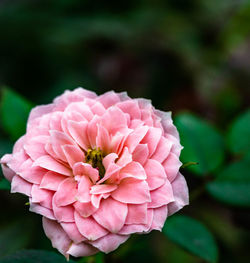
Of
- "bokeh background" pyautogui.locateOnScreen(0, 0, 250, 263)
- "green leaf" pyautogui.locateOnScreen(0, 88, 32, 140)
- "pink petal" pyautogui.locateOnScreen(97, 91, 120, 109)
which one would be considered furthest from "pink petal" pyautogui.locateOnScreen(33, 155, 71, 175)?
"bokeh background" pyautogui.locateOnScreen(0, 0, 250, 263)

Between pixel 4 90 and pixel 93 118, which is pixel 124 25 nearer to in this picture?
pixel 4 90

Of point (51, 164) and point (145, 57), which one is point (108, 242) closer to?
point (51, 164)

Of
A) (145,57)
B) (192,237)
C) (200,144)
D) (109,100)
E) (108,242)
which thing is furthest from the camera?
(145,57)

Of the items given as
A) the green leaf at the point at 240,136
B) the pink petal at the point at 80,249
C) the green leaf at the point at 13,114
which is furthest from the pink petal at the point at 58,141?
the green leaf at the point at 240,136

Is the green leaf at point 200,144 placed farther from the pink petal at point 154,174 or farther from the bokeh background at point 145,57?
the bokeh background at point 145,57

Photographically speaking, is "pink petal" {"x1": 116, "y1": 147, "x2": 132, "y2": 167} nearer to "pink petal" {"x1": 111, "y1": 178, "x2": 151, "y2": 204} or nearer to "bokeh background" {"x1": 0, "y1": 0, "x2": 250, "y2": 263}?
"pink petal" {"x1": 111, "y1": 178, "x2": 151, "y2": 204}

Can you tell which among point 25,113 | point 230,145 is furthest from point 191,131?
point 25,113

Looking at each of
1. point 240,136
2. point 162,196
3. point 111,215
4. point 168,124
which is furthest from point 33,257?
point 240,136
